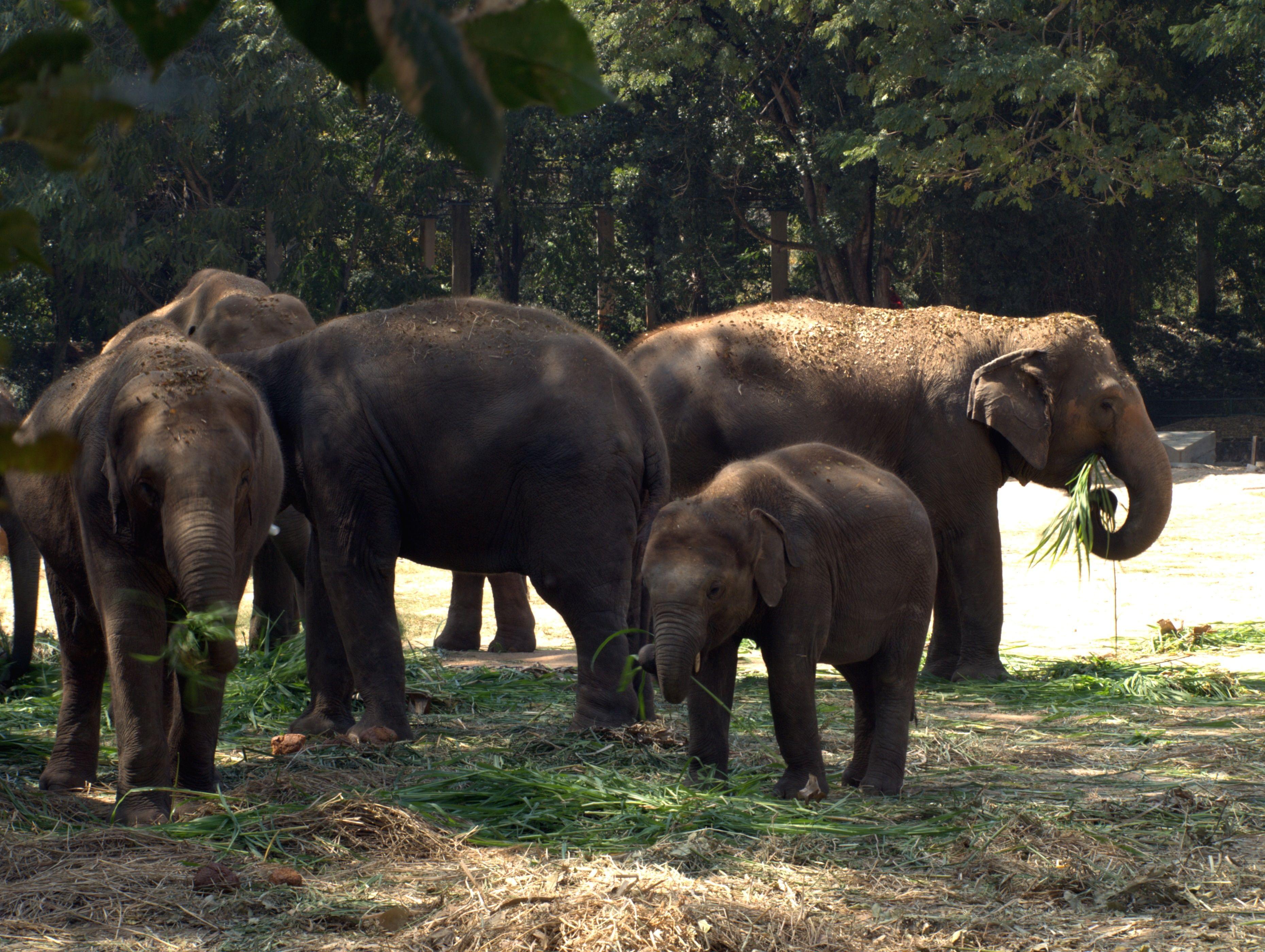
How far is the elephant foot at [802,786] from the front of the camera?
4188 mm

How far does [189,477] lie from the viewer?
381 cm

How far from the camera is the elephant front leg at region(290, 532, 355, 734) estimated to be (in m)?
5.76

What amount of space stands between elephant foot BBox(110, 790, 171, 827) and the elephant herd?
11 millimetres

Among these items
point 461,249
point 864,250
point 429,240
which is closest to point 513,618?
point 461,249

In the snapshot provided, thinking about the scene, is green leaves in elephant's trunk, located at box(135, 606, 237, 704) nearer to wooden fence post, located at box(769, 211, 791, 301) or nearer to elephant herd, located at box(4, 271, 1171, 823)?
elephant herd, located at box(4, 271, 1171, 823)

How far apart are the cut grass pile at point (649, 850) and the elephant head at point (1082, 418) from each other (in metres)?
2.20

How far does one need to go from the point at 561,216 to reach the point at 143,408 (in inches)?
747

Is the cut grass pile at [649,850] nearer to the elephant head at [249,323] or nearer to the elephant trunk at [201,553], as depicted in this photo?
the elephant trunk at [201,553]

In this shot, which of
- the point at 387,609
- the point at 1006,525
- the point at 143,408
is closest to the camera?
the point at 143,408

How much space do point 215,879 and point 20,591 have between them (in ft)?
12.4

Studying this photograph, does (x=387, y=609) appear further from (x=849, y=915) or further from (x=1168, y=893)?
(x=1168, y=893)

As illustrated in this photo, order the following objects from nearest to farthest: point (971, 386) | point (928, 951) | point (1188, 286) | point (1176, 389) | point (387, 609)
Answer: point (928, 951)
point (387, 609)
point (971, 386)
point (1176, 389)
point (1188, 286)

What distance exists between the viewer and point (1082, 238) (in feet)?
63.9

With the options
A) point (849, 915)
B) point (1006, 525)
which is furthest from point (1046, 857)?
point (1006, 525)
